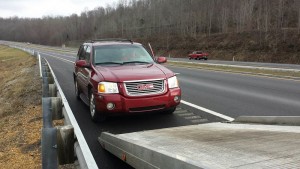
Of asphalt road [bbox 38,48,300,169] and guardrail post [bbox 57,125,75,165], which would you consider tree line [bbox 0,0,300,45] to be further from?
guardrail post [bbox 57,125,75,165]

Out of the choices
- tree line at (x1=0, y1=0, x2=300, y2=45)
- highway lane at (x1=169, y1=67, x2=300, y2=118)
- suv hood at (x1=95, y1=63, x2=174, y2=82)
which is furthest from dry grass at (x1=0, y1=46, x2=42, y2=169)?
tree line at (x1=0, y1=0, x2=300, y2=45)

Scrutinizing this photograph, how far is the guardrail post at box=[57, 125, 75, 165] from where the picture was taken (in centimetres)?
527

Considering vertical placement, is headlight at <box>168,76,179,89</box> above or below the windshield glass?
below

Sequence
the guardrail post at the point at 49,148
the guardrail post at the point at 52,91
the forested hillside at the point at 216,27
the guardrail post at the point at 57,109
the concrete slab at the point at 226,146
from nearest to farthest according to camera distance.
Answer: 1. the concrete slab at the point at 226,146
2. the guardrail post at the point at 49,148
3. the guardrail post at the point at 57,109
4. the guardrail post at the point at 52,91
5. the forested hillside at the point at 216,27

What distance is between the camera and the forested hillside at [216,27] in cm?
5497

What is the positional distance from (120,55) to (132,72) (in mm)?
1423

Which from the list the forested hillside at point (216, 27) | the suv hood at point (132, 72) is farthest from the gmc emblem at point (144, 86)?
the forested hillside at point (216, 27)

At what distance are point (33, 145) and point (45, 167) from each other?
10.6 ft

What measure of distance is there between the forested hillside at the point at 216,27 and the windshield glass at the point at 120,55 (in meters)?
40.9

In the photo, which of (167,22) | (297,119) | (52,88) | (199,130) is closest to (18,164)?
(199,130)

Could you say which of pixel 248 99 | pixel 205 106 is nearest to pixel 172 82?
pixel 205 106

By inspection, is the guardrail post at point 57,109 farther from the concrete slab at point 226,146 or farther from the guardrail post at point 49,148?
the guardrail post at point 49,148

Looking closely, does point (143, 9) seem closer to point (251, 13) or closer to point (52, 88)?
point (251, 13)

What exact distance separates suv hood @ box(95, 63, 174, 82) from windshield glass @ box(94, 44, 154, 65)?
1.51ft
